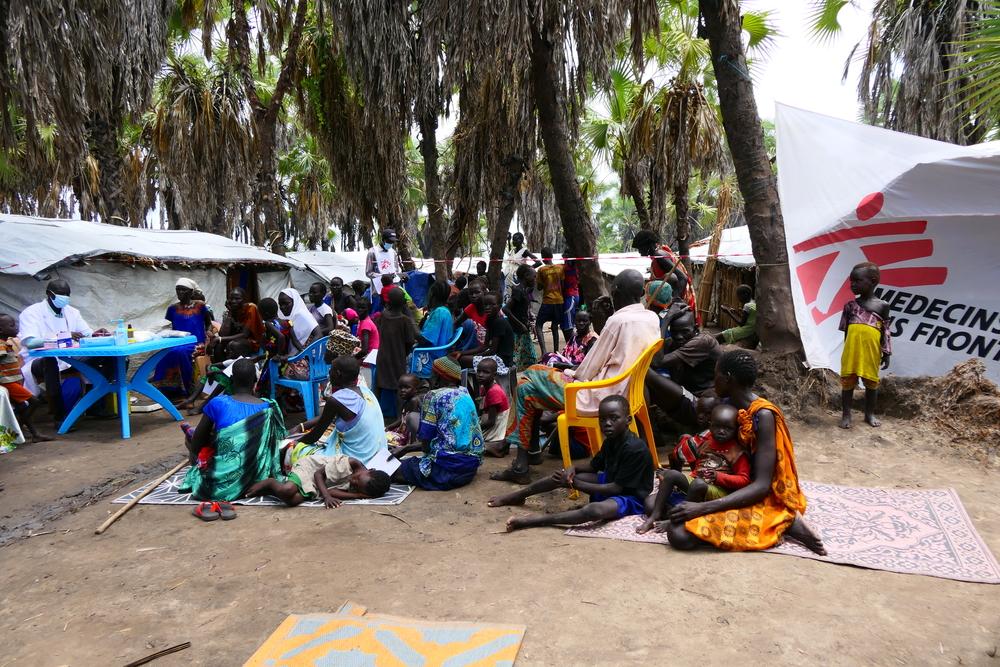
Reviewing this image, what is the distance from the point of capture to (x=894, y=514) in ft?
13.1

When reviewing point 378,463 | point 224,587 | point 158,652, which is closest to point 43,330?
point 378,463

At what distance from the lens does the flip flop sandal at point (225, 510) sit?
14.4 feet

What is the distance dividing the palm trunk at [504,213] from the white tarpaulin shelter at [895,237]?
5.37 metres

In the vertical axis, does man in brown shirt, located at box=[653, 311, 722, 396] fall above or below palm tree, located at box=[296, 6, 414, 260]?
below

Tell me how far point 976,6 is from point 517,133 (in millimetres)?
8753

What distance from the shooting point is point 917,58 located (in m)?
12.0

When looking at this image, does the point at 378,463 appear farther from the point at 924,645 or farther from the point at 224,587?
the point at 924,645

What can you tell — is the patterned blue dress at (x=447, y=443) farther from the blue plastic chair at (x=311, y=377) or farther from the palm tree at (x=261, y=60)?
the palm tree at (x=261, y=60)

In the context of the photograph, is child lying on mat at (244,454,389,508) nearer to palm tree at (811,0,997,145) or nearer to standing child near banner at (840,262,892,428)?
standing child near banner at (840,262,892,428)

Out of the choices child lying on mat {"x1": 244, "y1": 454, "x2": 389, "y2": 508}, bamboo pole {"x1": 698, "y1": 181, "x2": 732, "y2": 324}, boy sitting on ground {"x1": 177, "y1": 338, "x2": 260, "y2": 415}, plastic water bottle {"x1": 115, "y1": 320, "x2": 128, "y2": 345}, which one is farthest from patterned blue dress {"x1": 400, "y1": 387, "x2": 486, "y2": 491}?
bamboo pole {"x1": 698, "y1": 181, "x2": 732, "y2": 324}

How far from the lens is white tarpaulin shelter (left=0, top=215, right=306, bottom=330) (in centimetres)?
814

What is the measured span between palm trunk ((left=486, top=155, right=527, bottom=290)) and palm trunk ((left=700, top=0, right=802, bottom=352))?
4.79 metres

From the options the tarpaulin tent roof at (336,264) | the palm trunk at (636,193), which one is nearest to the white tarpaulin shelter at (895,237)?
the palm trunk at (636,193)

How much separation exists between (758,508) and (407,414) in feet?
10.6
